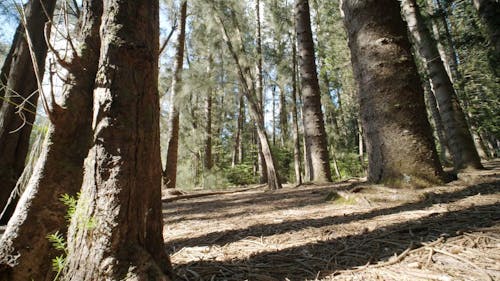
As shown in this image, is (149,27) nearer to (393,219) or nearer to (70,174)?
(70,174)

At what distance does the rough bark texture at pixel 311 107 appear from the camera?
6129mm

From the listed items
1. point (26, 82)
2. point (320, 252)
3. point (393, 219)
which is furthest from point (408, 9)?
point (26, 82)

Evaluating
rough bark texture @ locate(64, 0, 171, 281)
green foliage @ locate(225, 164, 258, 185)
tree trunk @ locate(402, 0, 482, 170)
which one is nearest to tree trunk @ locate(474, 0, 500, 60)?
tree trunk @ locate(402, 0, 482, 170)

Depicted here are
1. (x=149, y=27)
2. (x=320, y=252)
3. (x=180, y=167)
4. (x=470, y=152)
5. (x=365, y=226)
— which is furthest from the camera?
(x=180, y=167)

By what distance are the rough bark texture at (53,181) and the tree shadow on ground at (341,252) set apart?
0.69 metres

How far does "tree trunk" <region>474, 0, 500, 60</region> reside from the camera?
173 inches

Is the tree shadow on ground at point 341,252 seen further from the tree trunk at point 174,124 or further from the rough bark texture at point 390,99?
the tree trunk at point 174,124

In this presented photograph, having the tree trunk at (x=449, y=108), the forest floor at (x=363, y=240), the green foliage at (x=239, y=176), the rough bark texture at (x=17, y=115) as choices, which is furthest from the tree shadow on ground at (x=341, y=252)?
the green foliage at (x=239, y=176)

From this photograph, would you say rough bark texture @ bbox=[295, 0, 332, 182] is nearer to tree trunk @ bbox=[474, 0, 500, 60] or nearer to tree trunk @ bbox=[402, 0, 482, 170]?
tree trunk @ bbox=[402, 0, 482, 170]

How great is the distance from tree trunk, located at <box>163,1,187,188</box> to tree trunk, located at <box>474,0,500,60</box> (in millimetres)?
6783

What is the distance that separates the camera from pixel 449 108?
15.6 ft

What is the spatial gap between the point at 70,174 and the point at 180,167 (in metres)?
13.5

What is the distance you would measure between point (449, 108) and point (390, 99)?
2.60m

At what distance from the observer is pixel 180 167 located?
14617mm
